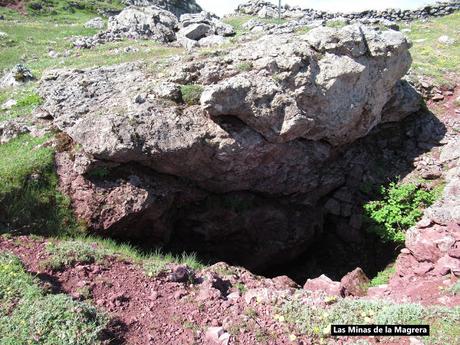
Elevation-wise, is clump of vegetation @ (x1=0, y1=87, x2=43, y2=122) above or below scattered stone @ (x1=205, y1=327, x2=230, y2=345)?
above

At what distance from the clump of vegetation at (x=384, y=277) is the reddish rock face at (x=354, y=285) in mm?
850

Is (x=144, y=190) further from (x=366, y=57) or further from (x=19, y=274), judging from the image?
(x=366, y=57)

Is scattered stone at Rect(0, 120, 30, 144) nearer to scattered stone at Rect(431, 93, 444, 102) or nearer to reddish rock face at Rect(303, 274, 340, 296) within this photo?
reddish rock face at Rect(303, 274, 340, 296)

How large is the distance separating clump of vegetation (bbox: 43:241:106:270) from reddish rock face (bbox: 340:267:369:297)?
196 inches

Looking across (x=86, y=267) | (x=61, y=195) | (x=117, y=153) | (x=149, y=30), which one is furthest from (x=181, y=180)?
(x=149, y=30)

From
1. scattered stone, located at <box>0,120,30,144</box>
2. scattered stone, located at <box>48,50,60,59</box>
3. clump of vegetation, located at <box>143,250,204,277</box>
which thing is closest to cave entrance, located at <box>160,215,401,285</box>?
clump of vegetation, located at <box>143,250,204,277</box>

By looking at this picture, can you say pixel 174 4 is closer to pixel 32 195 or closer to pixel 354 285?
pixel 32 195

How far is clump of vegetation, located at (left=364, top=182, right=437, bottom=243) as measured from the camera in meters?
11.4

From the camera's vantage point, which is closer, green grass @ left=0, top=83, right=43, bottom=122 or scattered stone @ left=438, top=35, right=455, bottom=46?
green grass @ left=0, top=83, right=43, bottom=122

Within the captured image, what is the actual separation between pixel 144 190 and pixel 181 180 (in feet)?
4.17

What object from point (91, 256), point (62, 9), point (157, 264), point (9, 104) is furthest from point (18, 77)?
point (62, 9)

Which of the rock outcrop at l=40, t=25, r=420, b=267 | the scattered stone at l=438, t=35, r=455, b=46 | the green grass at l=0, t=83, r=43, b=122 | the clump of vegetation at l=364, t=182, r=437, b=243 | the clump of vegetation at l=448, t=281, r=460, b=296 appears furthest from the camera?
the scattered stone at l=438, t=35, r=455, b=46

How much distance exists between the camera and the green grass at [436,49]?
16141 mm

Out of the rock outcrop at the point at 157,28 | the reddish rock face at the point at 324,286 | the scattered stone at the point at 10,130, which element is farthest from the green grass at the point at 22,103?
the reddish rock face at the point at 324,286
